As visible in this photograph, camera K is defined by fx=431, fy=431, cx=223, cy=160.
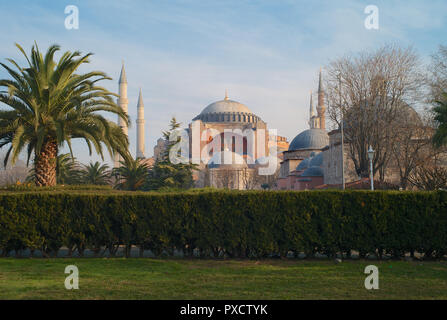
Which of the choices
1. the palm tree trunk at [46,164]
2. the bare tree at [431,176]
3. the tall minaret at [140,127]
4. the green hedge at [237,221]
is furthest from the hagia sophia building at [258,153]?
the palm tree trunk at [46,164]

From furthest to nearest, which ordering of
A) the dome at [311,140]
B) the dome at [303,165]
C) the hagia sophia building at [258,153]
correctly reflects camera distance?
the dome at [311,140]
the dome at [303,165]
the hagia sophia building at [258,153]

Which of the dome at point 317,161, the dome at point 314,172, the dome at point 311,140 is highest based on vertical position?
the dome at point 311,140

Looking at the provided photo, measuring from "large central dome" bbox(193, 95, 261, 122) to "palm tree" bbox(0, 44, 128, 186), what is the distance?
7664 centimetres

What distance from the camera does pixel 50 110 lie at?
12.2 m

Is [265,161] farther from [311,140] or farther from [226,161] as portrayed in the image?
[311,140]

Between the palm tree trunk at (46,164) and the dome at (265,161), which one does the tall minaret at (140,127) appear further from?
the palm tree trunk at (46,164)

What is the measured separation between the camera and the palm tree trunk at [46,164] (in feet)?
40.0

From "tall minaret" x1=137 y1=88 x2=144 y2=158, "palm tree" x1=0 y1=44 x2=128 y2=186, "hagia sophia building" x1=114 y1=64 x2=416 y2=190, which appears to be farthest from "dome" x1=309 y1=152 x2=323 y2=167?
"palm tree" x1=0 y1=44 x2=128 y2=186

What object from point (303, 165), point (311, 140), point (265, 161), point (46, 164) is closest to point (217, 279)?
point (46, 164)

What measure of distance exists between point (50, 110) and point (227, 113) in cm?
7880

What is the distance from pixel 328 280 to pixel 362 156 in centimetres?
1972

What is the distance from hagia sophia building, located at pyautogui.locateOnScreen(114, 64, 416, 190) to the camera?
39766mm

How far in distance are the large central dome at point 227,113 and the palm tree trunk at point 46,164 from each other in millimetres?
77137
